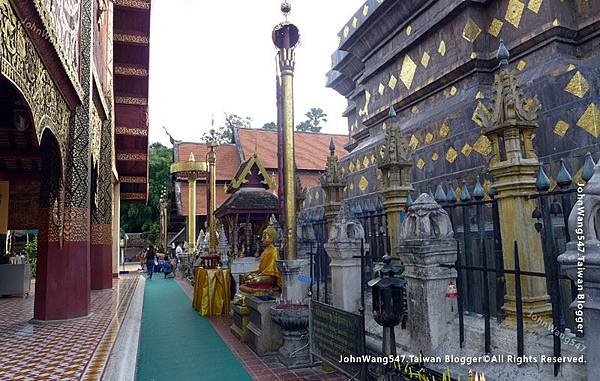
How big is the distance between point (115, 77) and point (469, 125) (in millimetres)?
12776

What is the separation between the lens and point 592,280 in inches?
73.7

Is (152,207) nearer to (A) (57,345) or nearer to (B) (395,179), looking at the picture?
(A) (57,345)

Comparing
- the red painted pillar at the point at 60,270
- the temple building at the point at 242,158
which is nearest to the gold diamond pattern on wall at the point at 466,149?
the red painted pillar at the point at 60,270

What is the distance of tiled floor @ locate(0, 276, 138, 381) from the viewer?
14.9 ft

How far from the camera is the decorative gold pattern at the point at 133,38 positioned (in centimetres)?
1369

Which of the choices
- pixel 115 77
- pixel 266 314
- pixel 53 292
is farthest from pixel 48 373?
pixel 115 77

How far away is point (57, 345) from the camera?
570cm

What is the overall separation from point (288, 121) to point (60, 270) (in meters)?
4.86

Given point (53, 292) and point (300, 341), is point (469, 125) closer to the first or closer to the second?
point (300, 341)

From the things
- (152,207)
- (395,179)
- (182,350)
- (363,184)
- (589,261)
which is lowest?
(182,350)

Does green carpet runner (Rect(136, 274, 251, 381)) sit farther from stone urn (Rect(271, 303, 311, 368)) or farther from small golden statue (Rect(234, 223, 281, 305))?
small golden statue (Rect(234, 223, 281, 305))

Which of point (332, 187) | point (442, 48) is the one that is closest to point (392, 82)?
point (442, 48)

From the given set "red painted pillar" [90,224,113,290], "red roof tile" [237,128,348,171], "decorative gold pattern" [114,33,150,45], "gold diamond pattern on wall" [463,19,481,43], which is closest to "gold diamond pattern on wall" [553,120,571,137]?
"gold diamond pattern on wall" [463,19,481,43]

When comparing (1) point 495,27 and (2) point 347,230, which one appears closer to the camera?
(2) point 347,230
